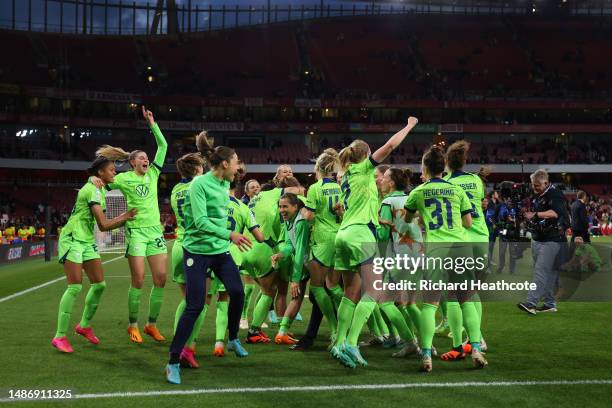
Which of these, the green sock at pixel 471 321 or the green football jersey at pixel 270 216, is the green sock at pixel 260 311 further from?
the green sock at pixel 471 321

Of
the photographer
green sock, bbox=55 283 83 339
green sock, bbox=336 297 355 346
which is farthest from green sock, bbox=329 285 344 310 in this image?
the photographer

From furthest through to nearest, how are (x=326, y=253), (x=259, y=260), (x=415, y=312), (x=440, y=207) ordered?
1. (x=259, y=260)
2. (x=326, y=253)
3. (x=415, y=312)
4. (x=440, y=207)

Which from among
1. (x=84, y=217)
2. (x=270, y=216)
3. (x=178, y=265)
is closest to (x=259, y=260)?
(x=270, y=216)

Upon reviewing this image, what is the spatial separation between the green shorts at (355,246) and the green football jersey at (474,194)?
1165mm

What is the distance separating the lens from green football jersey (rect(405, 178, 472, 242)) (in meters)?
7.35

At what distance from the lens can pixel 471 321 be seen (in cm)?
731

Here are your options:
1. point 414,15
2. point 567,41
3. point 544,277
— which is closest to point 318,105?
point 414,15

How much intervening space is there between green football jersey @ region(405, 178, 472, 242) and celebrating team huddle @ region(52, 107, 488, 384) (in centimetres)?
1

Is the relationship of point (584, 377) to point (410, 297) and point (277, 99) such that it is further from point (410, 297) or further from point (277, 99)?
point (277, 99)

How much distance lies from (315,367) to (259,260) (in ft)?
7.10

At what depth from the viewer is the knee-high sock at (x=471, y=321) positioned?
23.9 feet

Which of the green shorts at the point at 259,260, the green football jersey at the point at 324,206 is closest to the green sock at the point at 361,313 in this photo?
the green football jersey at the point at 324,206

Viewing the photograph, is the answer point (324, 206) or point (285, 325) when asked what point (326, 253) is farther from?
point (285, 325)

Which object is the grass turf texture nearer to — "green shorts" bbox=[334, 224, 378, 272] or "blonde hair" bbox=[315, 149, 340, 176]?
"green shorts" bbox=[334, 224, 378, 272]
